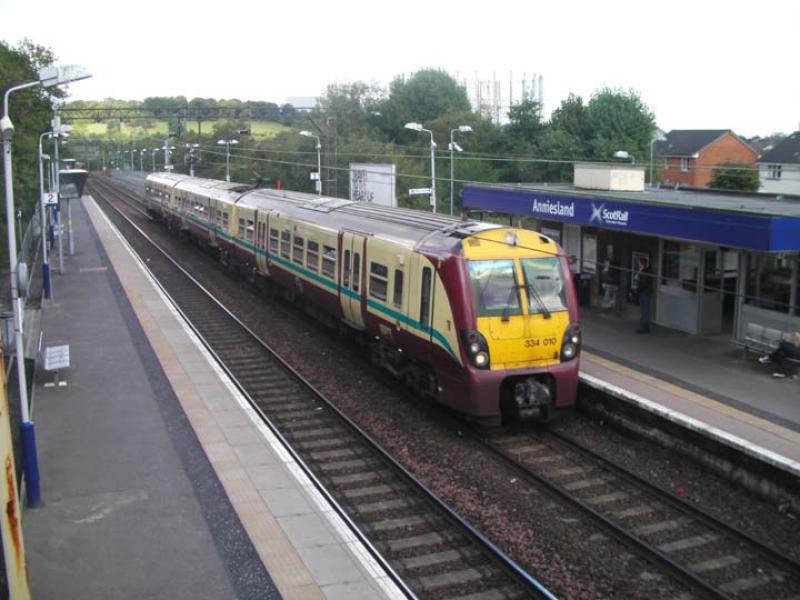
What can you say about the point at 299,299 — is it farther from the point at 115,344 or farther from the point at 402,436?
the point at 402,436

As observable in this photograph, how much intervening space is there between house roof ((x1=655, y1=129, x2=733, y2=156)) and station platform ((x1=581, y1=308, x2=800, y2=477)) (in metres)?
56.1

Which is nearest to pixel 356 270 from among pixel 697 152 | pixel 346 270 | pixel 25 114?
Result: pixel 346 270

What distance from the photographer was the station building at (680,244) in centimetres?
1328

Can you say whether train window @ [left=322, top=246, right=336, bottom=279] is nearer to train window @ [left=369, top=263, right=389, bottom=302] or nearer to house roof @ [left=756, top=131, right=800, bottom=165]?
train window @ [left=369, top=263, right=389, bottom=302]

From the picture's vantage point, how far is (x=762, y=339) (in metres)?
14.2

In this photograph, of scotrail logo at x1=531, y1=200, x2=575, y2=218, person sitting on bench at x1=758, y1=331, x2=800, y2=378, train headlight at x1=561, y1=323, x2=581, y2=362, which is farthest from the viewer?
scotrail logo at x1=531, y1=200, x2=575, y2=218

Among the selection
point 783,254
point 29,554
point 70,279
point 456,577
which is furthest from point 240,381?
point 70,279

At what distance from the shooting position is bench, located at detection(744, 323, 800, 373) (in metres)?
13.7

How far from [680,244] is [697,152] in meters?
55.1

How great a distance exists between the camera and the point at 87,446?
11.2m

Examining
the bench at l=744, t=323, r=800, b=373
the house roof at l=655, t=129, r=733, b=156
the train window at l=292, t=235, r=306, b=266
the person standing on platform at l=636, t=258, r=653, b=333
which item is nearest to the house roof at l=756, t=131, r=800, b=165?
the house roof at l=655, t=129, r=733, b=156

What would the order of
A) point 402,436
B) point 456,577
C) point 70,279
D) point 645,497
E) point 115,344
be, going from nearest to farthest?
point 456,577 < point 645,497 < point 402,436 < point 115,344 < point 70,279

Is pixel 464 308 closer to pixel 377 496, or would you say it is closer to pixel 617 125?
pixel 377 496

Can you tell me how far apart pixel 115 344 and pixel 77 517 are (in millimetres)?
8600
